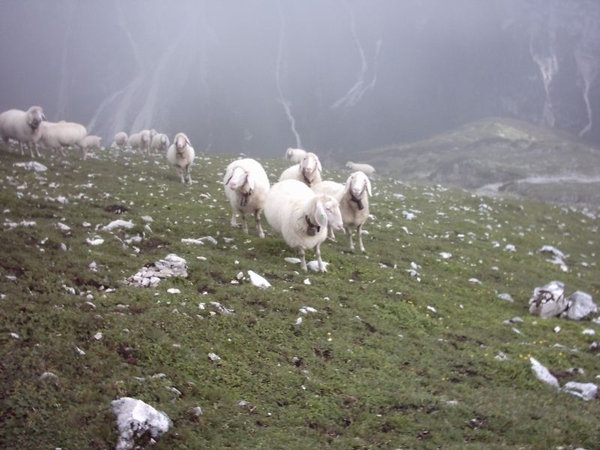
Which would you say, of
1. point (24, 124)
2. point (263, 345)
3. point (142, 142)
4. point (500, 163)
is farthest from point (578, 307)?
point (500, 163)

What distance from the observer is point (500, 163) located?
186ft

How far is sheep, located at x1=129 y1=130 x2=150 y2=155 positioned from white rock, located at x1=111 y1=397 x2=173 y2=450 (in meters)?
28.3

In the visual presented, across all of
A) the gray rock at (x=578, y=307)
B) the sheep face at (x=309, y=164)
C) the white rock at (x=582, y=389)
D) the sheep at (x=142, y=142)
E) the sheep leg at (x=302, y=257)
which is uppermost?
the sheep face at (x=309, y=164)

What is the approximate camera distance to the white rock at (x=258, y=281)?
1010cm

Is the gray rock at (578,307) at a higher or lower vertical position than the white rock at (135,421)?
lower

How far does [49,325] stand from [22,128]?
17365mm

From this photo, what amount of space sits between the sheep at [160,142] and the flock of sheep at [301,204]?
18.8 m

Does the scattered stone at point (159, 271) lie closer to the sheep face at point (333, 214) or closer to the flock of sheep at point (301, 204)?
the flock of sheep at point (301, 204)

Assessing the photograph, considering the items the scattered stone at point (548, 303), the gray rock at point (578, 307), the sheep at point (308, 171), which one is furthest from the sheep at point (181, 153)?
the gray rock at point (578, 307)

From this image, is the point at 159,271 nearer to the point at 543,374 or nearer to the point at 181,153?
the point at 543,374

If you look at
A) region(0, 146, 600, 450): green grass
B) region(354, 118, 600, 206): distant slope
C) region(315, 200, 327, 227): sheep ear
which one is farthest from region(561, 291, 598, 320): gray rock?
region(354, 118, 600, 206): distant slope

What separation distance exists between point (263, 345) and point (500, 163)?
54601 millimetres

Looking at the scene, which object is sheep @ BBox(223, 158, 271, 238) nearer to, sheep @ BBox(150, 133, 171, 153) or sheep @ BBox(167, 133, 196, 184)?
sheep @ BBox(167, 133, 196, 184)

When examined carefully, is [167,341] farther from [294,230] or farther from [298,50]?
[298,50]
